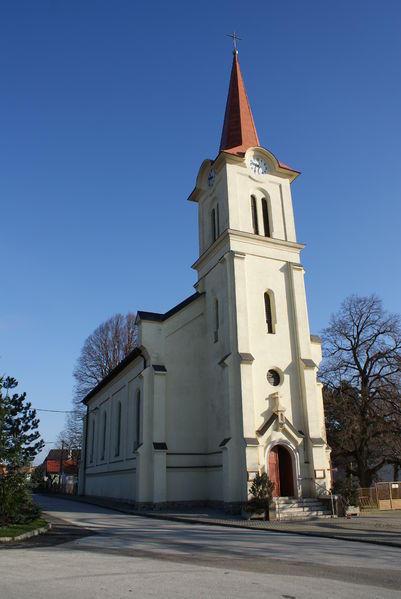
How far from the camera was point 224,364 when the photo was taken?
2186 centimetres

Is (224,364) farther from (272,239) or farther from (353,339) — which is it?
(353,339)

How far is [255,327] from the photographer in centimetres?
2320

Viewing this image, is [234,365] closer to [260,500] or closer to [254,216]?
[260,500]

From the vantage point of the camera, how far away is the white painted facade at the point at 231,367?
21.3 meters

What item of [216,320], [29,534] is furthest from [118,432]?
[29,534]

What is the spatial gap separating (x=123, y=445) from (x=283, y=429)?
1217 centimetres

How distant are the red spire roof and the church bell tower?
0.10 m

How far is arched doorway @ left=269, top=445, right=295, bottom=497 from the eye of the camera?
69.4 ft

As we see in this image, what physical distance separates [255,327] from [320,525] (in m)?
9.32

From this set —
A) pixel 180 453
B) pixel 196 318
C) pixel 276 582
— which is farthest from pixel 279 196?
pixel 276 582

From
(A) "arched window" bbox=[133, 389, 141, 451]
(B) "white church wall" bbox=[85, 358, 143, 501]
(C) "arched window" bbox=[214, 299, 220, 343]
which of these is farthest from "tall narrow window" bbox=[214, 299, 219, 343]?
(A) "arched window" bbox=[133, 389, 141, 451]

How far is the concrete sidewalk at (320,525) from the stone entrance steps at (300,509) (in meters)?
0.61

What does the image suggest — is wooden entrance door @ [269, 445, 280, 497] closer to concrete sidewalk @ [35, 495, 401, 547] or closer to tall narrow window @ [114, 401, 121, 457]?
concrete sidewalk @ [35, 495, 401, 547]

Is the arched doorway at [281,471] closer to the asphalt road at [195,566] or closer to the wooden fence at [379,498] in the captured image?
the wooden fence at [379,498]
